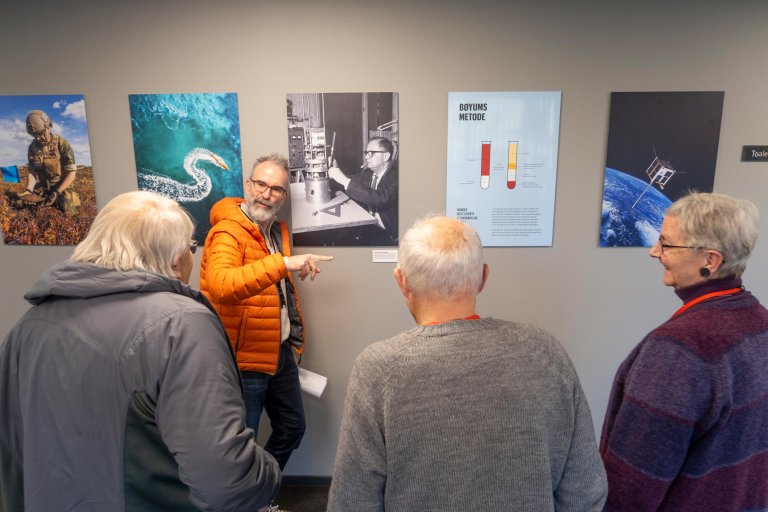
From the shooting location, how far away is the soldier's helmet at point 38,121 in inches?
78.9

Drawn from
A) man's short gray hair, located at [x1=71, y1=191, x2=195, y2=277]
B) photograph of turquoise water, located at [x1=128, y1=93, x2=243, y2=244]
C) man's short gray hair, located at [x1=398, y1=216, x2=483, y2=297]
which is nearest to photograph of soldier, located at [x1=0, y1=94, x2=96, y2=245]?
photograph of turquoise water, located at [x1=128, y1=93, x2=243, y2=244]

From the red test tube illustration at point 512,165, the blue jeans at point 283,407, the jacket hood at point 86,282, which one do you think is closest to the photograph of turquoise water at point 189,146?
the blue jeans at point 283,407

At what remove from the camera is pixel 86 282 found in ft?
2.99

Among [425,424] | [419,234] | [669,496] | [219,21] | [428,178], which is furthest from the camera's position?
[428,178]

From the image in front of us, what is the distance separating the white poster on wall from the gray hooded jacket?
1459 millimetres

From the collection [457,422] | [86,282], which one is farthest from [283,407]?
[457,422]

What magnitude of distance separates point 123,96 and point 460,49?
1666 mm

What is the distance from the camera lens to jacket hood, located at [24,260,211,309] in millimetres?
907

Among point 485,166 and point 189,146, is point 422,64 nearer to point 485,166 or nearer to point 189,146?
point 485,166

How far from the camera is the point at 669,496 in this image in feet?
3.44

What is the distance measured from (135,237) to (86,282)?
A: 142mm

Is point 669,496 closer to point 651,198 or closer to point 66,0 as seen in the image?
point 651,198

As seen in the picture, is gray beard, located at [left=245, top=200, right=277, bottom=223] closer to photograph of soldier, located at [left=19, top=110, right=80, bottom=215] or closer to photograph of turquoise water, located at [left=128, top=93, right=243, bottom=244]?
photograph of turquoise water, located at [left=128, top=93, right=243, bottom=244]

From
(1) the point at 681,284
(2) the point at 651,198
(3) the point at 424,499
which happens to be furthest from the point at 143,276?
(2) the point at 651,198
